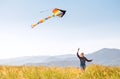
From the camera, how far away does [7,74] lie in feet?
36.8

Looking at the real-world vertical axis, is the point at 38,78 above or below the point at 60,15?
below

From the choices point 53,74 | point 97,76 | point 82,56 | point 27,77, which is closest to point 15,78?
point 27,77

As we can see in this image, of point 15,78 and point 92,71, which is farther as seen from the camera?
point 92,71

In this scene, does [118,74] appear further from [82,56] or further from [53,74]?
[82,56]

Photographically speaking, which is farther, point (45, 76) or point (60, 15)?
point (45, 76)

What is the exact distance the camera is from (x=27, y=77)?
10.7m

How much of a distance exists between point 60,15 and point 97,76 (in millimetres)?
3123

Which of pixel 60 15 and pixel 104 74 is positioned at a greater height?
pixel 60 15

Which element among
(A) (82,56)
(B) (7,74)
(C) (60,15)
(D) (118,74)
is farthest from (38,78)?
(A) (82,56)

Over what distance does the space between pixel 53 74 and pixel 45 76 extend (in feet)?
2.64

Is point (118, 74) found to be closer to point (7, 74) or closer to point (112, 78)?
point (112, 78)

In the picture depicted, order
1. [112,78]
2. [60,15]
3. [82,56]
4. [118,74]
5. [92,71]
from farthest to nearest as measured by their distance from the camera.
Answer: [82,56] → [92,71] → [118,74] → [112,78] → [60,15]

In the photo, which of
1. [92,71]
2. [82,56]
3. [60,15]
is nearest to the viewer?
[60,15]

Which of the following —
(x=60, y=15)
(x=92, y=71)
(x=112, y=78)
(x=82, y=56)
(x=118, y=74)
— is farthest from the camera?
(x=82, y=56)
